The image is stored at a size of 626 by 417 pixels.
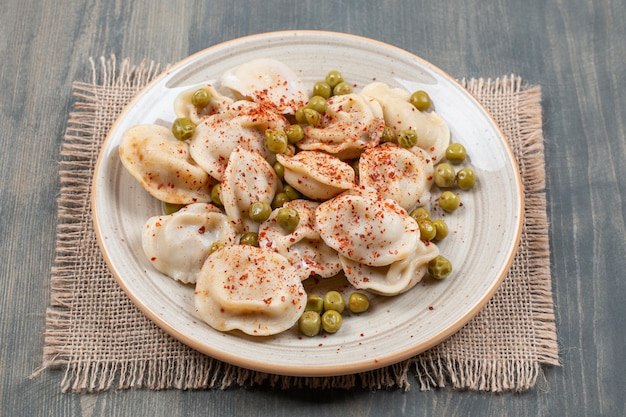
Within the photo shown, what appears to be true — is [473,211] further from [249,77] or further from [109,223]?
[109,223]

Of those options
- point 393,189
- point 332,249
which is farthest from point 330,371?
point 393,189

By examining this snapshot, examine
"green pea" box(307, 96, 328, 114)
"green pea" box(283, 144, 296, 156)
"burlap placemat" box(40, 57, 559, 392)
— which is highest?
"green pea" box(307, 96, 328, 114)

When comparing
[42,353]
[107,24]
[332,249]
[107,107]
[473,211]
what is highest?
Result: [107,24]

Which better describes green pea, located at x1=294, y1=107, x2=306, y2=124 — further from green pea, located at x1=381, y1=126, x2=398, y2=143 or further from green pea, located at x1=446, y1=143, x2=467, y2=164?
green pea, located at x1=446, y1=143, x2=467, y2=164

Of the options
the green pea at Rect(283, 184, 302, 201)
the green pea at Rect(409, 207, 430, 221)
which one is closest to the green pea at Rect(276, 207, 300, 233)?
the green pea at Rect(283, 184, 302, 201)

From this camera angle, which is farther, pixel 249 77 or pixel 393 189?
pixel 249 77

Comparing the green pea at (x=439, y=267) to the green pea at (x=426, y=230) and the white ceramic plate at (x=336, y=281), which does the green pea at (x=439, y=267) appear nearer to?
the white ceramic plate at (x=336, y=281)

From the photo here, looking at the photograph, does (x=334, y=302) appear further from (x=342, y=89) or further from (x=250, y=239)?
(x=342, y=89)
